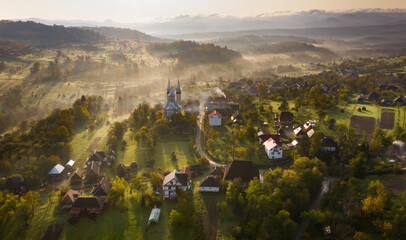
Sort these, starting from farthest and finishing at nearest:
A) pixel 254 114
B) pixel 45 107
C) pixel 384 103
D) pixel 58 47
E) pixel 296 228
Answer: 1. pixel 58 47
2. pixel 45 107
3. pixel 384 103
4. pixel 254 114
5. pixel 296 228

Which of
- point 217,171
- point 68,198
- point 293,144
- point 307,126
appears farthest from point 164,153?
point 307,126

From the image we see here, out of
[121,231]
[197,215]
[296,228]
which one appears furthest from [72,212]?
[296,228]

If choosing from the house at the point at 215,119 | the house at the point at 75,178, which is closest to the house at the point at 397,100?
the house at the point at 215,119

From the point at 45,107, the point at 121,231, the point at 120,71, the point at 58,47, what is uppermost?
the point at 58,47

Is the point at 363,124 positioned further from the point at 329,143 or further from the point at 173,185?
the point at 173,185

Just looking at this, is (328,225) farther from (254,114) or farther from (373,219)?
(254,114)

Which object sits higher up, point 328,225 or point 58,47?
point 58,47

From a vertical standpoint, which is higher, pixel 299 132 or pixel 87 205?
pixel 299 132

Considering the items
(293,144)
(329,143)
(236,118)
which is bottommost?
(293,144)
